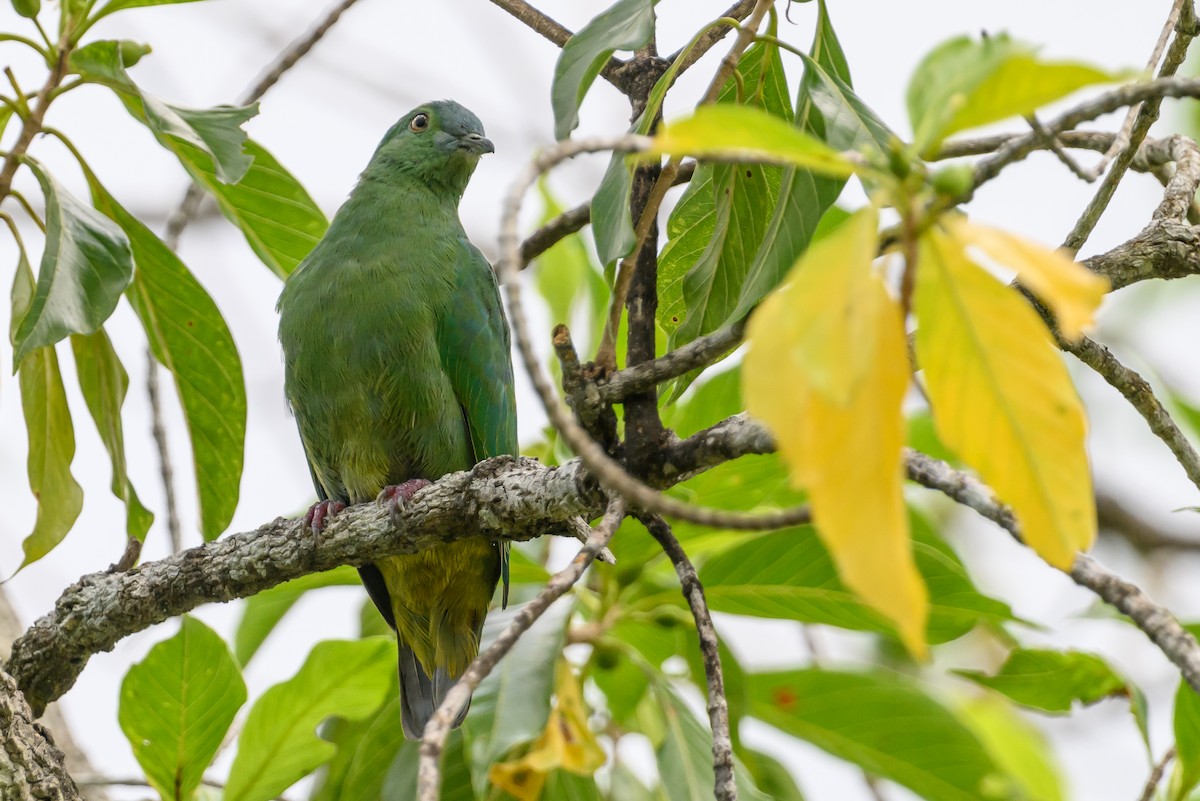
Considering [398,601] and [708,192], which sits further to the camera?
[398,601]

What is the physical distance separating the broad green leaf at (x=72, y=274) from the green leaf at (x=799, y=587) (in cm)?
192

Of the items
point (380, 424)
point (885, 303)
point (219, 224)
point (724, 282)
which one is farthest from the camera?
point (219, 224)

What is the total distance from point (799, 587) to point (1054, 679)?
753 mm

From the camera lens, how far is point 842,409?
1.15m

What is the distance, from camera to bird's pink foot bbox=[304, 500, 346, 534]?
286 cm

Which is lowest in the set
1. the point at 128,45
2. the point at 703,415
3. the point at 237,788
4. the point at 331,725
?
the point at 237,788

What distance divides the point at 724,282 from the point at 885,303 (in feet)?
4.17

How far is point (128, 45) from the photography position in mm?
2785

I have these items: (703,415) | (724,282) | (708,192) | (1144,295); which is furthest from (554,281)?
(1144,295)

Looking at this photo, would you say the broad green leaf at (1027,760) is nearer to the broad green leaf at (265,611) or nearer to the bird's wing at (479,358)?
the bird's wing at (479,358)

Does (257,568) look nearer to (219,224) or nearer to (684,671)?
(684,671)

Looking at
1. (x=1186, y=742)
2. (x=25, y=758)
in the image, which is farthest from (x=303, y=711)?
(x=1186, y=742)

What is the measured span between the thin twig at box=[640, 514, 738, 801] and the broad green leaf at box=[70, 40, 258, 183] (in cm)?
115

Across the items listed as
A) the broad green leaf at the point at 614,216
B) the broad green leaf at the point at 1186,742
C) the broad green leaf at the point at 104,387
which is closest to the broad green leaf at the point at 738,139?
the broad green leaf at the point at 614,216
